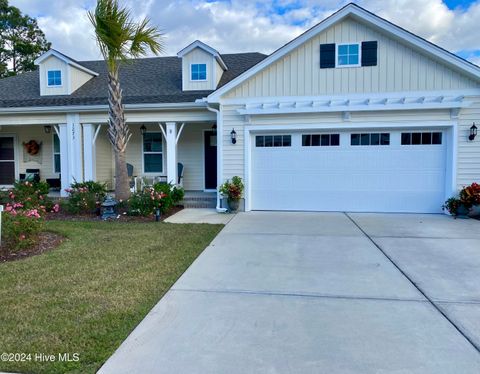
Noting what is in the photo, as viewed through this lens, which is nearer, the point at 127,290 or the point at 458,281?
the point at 127,290

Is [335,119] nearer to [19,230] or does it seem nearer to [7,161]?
[19,230]

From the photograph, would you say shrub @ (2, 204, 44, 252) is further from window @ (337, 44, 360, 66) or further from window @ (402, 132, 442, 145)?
window @ (402, 132, 442, 145)

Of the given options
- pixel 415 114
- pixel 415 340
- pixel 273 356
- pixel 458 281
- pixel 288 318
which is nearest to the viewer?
pixel 273 356

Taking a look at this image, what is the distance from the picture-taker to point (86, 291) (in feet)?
12.9

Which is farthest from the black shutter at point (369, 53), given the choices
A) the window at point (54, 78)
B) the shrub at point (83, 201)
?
the window at point (54, 78)

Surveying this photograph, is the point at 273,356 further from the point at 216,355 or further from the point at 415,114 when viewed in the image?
the point at 415,114

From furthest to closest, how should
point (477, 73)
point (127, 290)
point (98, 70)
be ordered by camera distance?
point (98, 70) < point (477, 73) < point (127, 290)

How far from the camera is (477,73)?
8.47m

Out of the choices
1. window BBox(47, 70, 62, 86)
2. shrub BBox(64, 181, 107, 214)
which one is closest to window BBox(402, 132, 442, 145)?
shrub BBox(64, 181, 107, 214)

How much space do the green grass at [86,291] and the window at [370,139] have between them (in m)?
5.16

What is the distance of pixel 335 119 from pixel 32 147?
11290mm

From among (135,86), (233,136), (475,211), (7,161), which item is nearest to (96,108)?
(135,86)

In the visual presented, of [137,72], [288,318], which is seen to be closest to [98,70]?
[137,72]

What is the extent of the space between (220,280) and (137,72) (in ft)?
37.4
